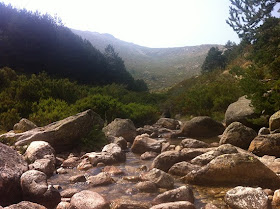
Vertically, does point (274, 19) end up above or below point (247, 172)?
above

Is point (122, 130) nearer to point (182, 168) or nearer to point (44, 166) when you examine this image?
point (44, 166)

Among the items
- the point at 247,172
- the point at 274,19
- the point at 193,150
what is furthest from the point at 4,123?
the point at 274,19

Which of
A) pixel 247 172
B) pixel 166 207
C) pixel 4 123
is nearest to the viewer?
pixel 166 207

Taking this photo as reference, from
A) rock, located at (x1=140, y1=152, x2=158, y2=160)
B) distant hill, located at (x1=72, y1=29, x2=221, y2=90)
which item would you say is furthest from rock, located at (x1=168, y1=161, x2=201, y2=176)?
distant hill, located at (x1=72, y1=29, x2=221, y2=90)

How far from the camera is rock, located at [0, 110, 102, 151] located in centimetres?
858

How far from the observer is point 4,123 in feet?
39.0

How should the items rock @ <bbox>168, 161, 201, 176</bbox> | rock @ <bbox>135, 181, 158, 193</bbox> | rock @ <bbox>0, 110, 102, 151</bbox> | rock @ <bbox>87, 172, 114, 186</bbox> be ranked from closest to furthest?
rock @ <bbox>135, 181, 158, 193</bbox>
rock @ <bbox>87, 172, 114, 186</bbox>
rock @ <bbox>168, 161, 201, 176</bbox>
rock @ <bbox>0, 110, 102, 151</bbox>

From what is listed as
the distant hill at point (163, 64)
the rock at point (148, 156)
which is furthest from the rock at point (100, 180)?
the distant hill at point (163, 64)

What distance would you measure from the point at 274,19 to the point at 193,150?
17.4 m

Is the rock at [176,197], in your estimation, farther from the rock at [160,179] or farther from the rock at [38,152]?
the rock at [38,152]

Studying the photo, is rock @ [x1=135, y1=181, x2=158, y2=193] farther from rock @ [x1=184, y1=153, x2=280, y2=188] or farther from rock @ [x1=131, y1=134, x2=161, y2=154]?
rock @ [x1=131, y1=134, x2=161, y2=154]

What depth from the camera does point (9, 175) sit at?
189 inches

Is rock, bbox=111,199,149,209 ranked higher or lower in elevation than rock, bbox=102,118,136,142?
higher

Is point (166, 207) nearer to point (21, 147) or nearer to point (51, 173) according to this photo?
point (51, 173)
